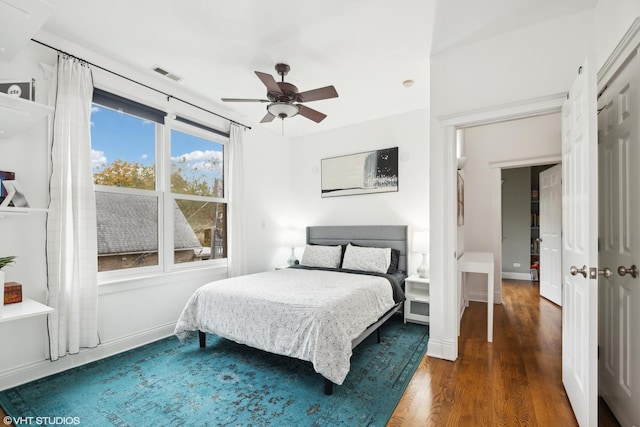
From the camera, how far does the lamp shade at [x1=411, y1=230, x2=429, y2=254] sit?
12.3 feet

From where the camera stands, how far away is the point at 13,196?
2.09 meters

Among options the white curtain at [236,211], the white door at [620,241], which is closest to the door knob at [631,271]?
the white door at [620,241]

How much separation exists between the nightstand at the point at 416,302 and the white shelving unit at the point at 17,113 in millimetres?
3712

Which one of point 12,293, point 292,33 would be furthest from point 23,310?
point 292,33

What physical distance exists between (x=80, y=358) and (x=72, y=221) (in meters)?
1.22

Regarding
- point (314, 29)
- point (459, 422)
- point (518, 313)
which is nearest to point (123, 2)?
point (314, 29)

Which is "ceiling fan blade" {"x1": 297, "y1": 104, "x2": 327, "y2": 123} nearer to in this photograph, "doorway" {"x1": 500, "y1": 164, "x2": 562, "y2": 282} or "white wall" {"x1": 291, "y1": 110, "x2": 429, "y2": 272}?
"white wall" {"x1": 291, "y1": 110, "x2": 429, "y2": 272}

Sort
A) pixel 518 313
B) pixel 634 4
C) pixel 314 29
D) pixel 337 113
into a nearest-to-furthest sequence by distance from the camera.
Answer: pixel 634 4 < pixel 314 29 < pixel 518 313 < pixel 337 113

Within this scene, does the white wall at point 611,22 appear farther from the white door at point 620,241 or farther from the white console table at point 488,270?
the white console table at point 488,270

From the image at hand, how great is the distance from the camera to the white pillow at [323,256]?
4.16 meters

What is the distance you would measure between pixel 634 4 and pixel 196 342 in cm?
414

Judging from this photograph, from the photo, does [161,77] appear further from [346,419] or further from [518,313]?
[518,313]

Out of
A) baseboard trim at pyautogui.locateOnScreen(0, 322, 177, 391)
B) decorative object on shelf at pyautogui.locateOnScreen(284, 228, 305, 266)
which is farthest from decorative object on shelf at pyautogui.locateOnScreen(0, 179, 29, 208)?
decorative object on shelf at pyautogui.locateOnScreen(284, 228, 305, 266)

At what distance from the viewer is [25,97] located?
1.91 meters
